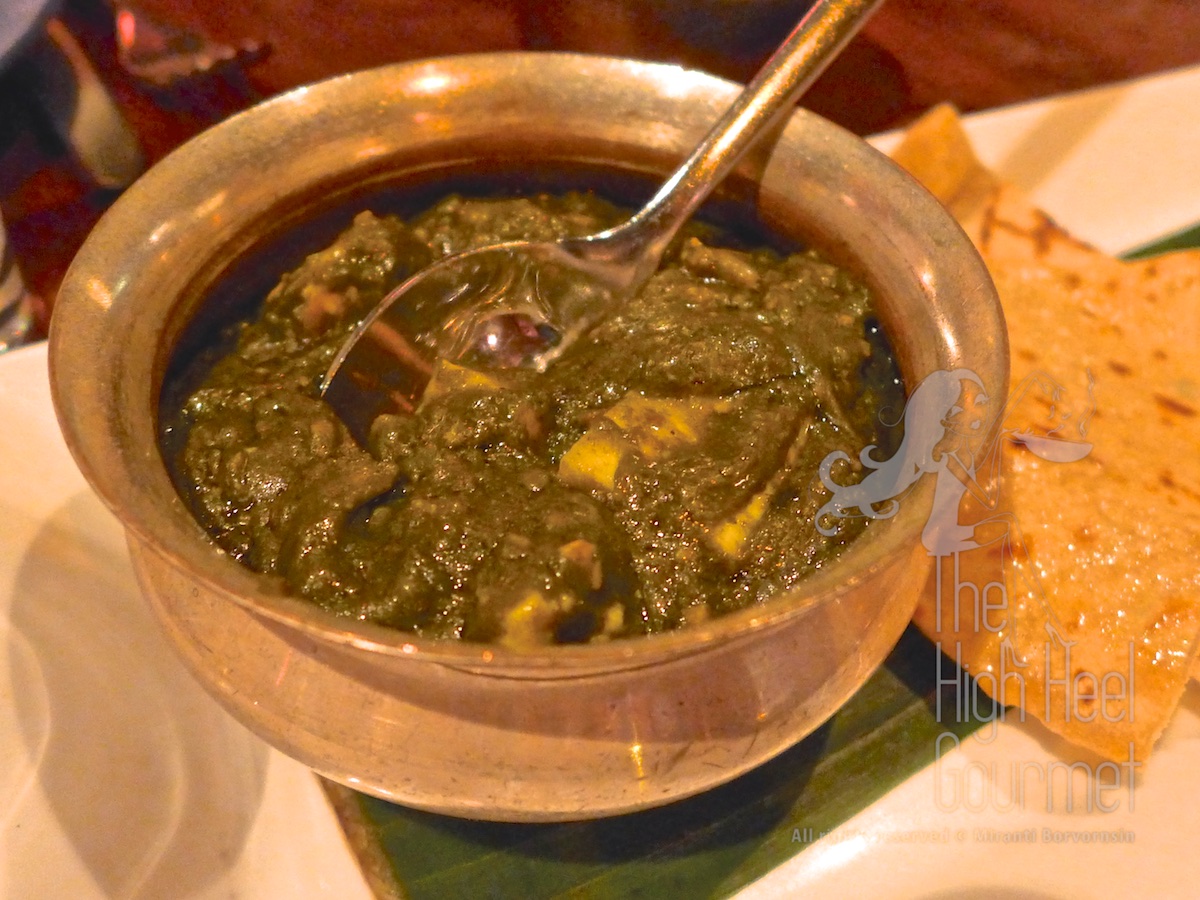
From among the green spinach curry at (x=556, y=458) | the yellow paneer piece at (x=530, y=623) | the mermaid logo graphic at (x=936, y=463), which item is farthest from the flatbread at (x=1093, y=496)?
the yellow paneer piece at (x=530, y=623)

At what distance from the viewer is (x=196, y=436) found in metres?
1.29

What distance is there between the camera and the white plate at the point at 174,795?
1.31 metres

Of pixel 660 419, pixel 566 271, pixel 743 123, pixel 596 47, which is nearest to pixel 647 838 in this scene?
pixel 660 419

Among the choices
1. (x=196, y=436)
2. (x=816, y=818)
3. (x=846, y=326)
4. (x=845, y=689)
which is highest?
(x=196, y=436)

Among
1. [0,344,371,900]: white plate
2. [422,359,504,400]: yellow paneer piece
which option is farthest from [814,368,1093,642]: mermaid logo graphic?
[0,344,371,900]: white plate

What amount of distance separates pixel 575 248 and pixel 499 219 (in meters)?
0.17

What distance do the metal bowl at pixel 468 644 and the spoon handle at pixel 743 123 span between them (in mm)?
85

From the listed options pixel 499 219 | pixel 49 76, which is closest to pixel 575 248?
pixel 499 219

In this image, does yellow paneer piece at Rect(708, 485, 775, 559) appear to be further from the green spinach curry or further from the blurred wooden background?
the blurred wooden background

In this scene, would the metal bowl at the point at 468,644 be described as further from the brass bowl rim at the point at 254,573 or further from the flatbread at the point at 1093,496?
the flatbread at the point at 1093,496

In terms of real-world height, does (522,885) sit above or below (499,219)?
below

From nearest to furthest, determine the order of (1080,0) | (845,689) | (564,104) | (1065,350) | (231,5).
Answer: (845,689), (564,104), (1065,350), (231,5), (1080,0)

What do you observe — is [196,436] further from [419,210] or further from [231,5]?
[231,5]

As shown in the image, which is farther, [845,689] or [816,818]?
[816,818]
